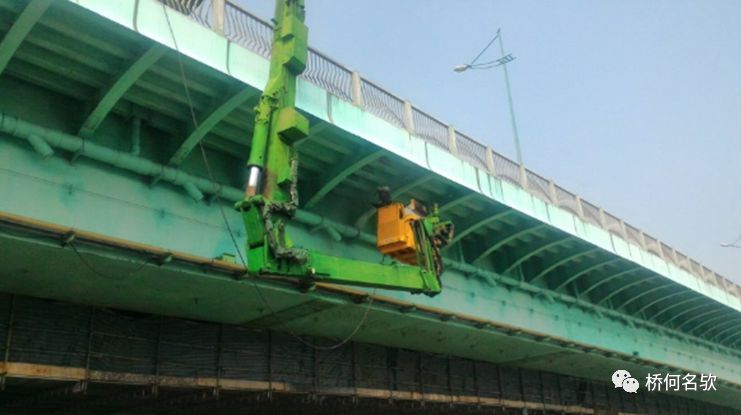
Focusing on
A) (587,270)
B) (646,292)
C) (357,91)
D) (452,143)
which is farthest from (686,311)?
(357,91)

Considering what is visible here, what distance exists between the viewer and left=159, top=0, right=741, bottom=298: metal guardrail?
1141 cm

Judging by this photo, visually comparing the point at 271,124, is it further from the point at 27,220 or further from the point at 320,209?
the point at 320,209

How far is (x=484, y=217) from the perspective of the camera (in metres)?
17.4

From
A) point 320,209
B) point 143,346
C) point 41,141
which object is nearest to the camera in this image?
point 41,141

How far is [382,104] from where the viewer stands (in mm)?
14570

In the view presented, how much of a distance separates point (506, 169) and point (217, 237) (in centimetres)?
927

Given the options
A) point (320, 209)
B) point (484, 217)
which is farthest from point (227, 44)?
point (484, 217)

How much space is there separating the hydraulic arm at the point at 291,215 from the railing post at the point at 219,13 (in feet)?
3.38

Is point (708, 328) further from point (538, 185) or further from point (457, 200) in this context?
point (457, 200)

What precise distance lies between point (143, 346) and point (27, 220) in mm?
5114

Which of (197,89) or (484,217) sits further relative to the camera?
(484,217)

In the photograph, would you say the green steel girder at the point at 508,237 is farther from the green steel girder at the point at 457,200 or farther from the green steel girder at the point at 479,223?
the green steel girder at the point at 457,200

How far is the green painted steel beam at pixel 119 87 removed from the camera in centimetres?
995

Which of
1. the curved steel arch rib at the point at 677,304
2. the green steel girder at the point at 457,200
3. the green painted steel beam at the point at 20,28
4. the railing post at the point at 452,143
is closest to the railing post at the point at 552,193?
the green steel girder at the point at 457,200
